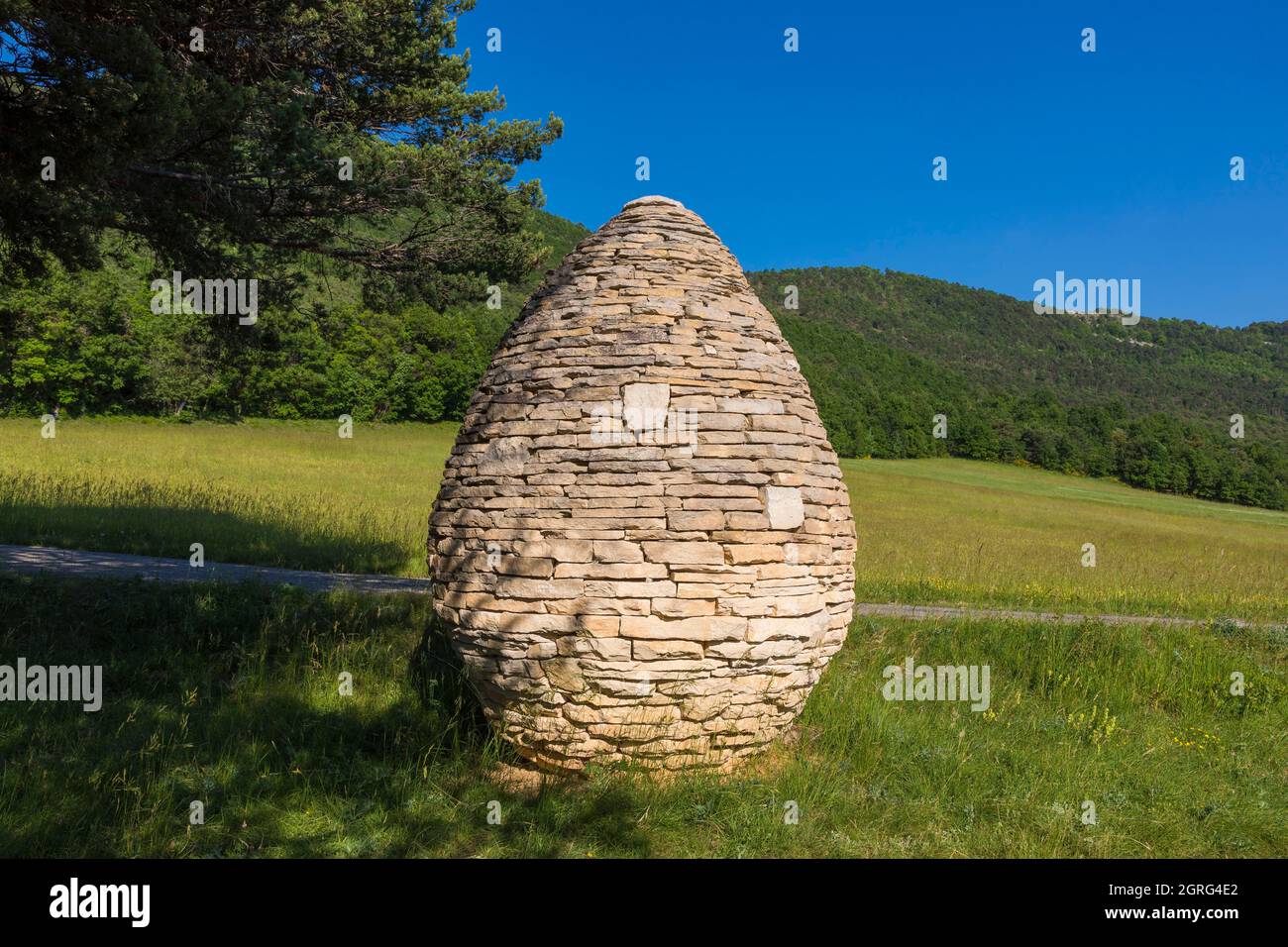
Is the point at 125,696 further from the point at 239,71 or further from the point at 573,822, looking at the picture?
the point at 239,71

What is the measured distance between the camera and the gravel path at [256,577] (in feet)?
33.3

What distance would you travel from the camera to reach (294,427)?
152ft

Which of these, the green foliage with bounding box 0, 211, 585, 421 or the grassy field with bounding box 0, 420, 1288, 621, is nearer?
the grassy field with bounding box 0, 420, 1288, 621

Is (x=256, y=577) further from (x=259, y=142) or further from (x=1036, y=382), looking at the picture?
(x=1036, y=382)

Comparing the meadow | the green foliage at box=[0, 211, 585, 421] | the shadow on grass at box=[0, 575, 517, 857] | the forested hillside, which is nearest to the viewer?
the shadow on grass at box=[0, 575, 517, 857]

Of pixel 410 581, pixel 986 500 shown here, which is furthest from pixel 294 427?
pixel 986 500

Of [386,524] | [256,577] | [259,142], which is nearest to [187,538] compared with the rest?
[256,577]

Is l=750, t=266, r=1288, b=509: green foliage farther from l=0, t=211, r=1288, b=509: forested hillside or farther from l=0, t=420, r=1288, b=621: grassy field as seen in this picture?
l=0, t=420, r=1288, b=621: grassy field

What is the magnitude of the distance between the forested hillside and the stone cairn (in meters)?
5.87

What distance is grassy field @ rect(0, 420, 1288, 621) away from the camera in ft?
45.4

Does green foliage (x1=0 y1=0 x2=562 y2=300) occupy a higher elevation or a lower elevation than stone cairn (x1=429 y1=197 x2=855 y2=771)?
higher

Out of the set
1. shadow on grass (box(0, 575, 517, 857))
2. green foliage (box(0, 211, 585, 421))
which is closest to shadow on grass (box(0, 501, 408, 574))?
shadow on grass (box(0, 575, 517, 857))

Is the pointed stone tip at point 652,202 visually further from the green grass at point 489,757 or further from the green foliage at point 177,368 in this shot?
the green foliage at point 177,368
